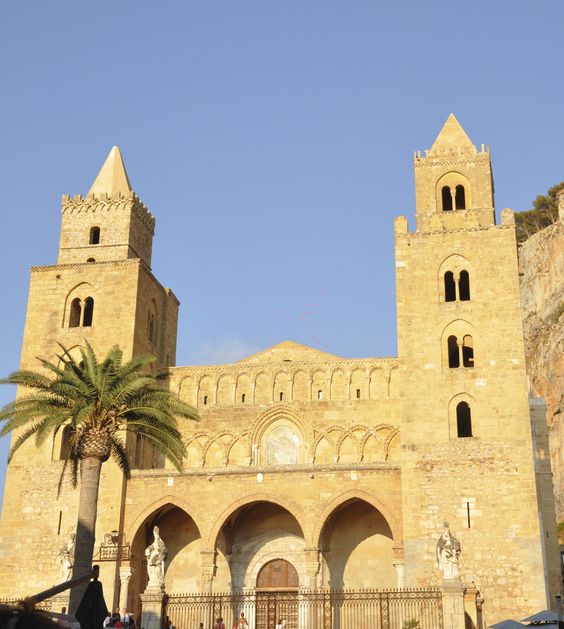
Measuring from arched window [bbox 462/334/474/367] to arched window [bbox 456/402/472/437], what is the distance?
5.09 feet

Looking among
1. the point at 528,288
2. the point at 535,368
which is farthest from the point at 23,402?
the point at 528,288

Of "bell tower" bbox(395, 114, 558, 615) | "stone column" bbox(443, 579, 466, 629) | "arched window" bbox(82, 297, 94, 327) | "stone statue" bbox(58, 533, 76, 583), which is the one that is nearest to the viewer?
"stone column" bbox(443, 579, 466, 629)

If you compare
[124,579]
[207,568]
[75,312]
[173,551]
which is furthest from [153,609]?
[75,312]

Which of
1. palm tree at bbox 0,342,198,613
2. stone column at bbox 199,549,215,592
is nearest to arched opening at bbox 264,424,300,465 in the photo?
stone column at bbox 199,549,215,592

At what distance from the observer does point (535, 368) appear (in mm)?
56875

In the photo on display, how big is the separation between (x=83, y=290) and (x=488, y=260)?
49.2 ft

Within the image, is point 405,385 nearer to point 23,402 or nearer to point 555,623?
point 555,623

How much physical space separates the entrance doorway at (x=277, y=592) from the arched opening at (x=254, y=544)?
0.32ft

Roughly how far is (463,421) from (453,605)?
9.35 metres

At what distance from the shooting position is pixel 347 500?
28.4 meters

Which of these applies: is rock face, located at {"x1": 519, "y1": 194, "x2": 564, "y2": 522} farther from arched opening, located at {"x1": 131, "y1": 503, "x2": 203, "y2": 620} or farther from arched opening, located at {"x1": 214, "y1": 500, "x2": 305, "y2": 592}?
arched opening, located at {"x1": 131, "y1": 503, "x2": 203, "y2": 620}

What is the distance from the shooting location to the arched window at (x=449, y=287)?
103 feet

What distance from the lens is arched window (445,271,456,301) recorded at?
31.5 m

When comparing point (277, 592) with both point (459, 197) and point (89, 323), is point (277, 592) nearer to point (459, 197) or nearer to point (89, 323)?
point (89, 323)
